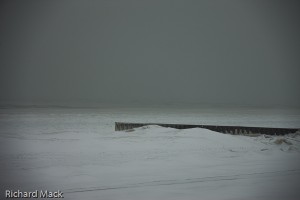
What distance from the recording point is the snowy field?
17.6 ft

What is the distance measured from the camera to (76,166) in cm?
721

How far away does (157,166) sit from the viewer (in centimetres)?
741

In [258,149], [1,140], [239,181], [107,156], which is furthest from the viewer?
[1,140]

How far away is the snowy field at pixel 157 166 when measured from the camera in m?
5.36

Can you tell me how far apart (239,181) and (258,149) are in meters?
3.89

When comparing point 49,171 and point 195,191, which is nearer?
point 195,191

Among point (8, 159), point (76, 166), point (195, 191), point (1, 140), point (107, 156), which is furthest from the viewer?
point (1, 140)

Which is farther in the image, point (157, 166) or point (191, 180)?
point (157, 166)

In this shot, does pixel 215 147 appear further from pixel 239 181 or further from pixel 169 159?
pixel 239 181

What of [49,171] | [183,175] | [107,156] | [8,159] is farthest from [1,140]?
[183,175]

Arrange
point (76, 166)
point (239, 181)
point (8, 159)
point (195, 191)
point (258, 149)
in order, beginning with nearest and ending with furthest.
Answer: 1. point (195, 191)
2. point (239, 181)
3. point (76, 166)
4. point (8, 159)
5. point (258, 149)

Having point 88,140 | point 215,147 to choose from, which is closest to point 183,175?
point 215,147

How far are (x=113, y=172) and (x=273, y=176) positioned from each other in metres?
2.66

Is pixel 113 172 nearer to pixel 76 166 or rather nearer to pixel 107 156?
pixel 76 166
